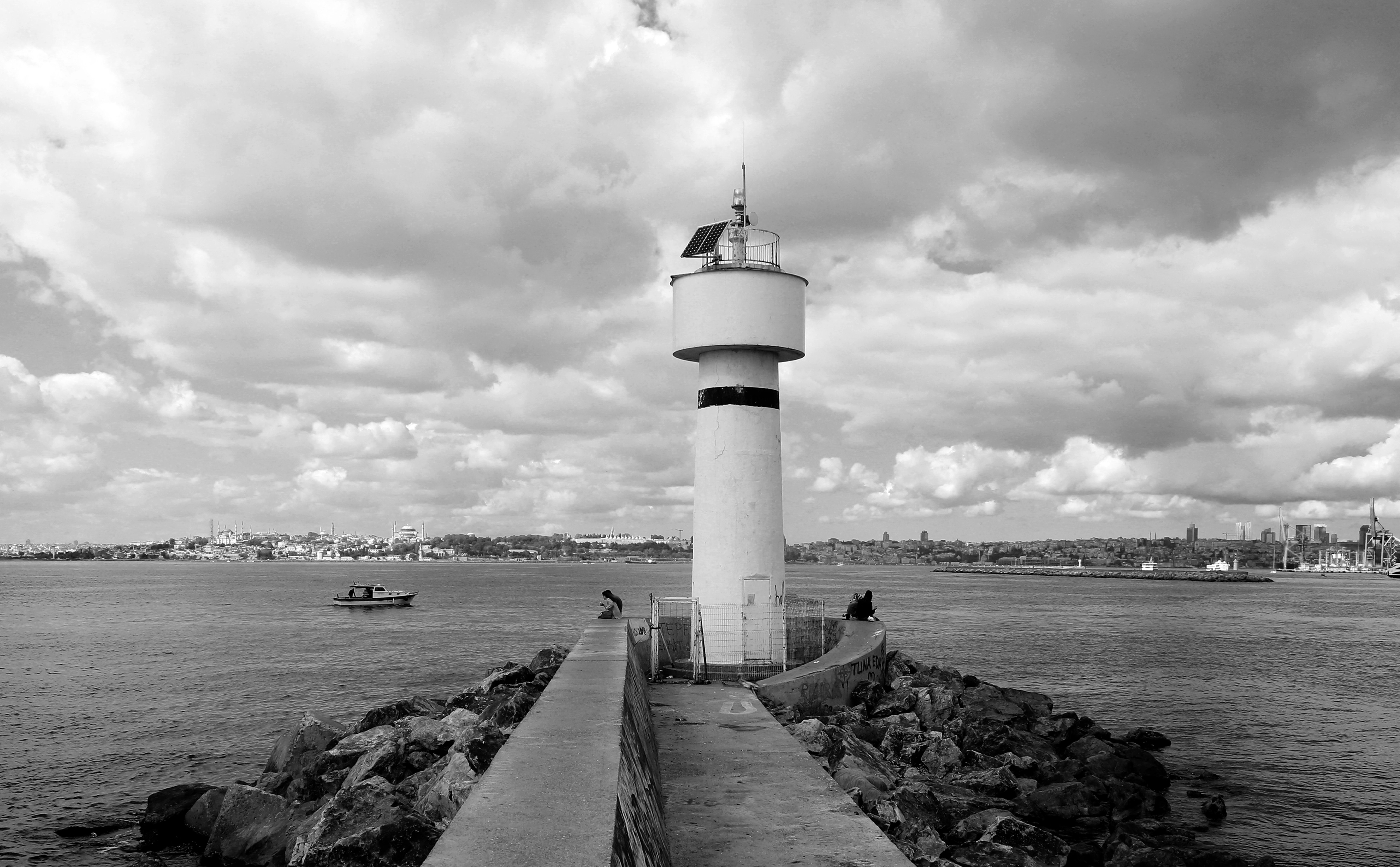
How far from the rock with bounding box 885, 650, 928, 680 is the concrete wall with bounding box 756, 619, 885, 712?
84cm

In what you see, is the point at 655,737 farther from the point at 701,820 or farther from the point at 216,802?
the point at 216,802

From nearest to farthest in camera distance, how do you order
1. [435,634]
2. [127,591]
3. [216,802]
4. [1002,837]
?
[1002,837] → [216,802] → [435,634] → [127,591]

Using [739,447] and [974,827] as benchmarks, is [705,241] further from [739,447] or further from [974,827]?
[974,827]

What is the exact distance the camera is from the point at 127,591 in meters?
102

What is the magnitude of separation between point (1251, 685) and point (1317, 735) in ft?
29.3

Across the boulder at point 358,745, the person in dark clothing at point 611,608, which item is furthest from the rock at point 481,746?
the person in dark clothing at point 611,608

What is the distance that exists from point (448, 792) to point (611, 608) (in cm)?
1107

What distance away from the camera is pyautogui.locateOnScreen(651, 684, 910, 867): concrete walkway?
784 cm

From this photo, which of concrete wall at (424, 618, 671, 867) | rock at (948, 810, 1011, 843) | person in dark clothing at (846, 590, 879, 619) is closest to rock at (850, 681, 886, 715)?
person in dark clothing at (846, 590, 879, 619)

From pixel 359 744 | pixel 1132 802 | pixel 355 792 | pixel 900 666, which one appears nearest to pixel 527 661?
pixel 900 666

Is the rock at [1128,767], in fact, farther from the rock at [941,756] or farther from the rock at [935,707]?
the rock at [941,756]

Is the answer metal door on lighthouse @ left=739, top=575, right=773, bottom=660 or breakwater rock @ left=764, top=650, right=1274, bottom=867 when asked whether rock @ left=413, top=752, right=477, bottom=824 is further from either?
metal door on lighthouse @ left=739, top=575, right=773, bottom=660

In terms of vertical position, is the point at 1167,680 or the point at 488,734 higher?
the point at 488,734

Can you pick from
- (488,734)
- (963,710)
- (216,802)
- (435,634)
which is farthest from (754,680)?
(435,634)
